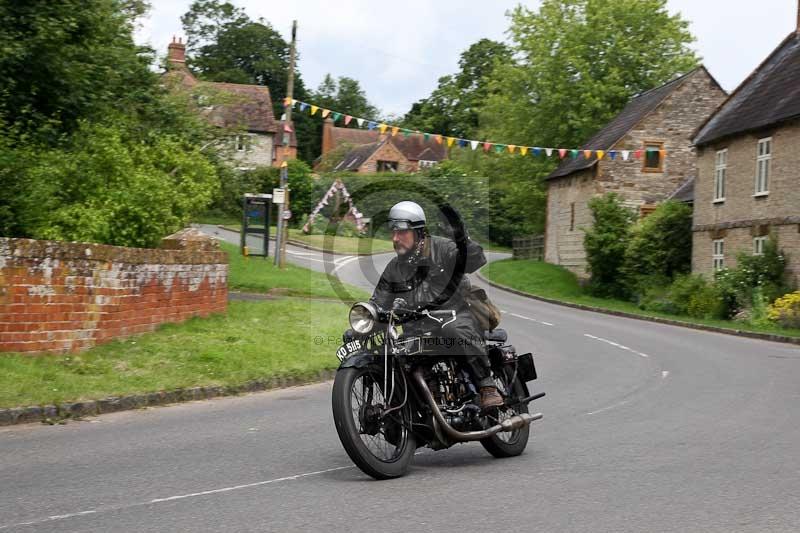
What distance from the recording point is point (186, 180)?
19.7 meters

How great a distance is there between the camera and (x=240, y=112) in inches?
1799

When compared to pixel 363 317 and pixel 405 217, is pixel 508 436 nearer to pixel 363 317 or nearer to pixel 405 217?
pixel 363 317

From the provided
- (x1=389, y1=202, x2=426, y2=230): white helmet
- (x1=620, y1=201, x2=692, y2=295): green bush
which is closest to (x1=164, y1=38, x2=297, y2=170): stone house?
(x1=620, y1=201, x2=692, y2=295): green bush

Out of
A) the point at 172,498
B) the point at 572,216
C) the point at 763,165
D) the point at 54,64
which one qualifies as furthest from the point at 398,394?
the point at 572,216

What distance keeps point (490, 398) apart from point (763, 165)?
27.7 meters

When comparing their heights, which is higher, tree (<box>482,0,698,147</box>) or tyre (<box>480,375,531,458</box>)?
tree (<box>482,0,698,147</box>)

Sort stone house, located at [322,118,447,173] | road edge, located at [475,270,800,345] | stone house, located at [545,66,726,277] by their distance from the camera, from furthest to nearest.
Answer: stone house, located at [322,118,447,173] < stone house, located at [545,66,726,277] < road edge, located at [475,270,800,345]

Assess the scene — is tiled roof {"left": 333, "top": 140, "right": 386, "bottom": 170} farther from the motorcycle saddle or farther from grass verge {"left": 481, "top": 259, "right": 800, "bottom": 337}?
the motorcycle saddle

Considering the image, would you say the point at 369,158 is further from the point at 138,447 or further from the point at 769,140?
the point at 138,447

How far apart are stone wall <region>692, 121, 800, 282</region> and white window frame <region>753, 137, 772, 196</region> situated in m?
0.18

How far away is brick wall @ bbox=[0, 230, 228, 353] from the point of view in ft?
36.1

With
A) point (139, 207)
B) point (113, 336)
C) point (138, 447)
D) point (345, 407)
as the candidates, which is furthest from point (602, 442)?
point (139, 207)

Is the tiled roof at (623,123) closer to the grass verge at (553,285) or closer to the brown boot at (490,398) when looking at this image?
the grass verge at (553,285)

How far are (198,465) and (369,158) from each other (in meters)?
81.7
